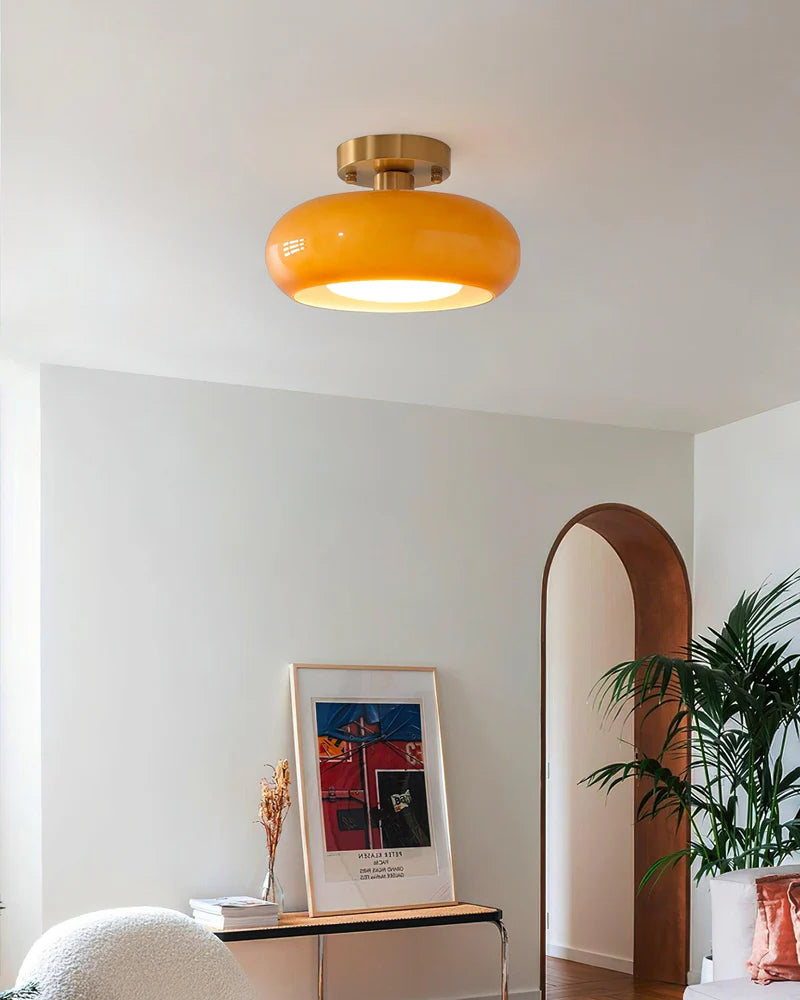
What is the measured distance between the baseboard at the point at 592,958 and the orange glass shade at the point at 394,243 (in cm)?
507

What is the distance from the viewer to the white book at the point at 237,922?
15.5ft

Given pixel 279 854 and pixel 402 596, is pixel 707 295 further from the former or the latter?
pixel 279 854

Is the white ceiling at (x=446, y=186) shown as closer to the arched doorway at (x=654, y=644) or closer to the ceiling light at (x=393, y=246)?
the ceiling light at (x=393, y=246)

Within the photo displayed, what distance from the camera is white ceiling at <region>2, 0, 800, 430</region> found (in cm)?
249

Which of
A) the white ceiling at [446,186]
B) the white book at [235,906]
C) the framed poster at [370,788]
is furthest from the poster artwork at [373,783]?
the white ceiling at [446,186]

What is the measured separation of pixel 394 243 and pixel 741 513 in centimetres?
404

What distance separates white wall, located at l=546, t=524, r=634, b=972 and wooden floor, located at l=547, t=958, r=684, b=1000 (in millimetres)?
160

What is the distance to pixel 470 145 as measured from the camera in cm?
302

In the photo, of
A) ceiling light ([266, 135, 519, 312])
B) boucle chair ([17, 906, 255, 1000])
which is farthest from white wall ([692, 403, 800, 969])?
boucle chair ([17, 906, 255, 1000])

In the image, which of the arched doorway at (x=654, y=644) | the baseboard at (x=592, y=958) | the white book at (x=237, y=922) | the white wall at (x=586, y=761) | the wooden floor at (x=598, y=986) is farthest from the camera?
the white wall at (x=586, y=761)

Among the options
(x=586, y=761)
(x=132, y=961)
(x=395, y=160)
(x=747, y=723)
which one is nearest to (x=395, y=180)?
(x=395, y=160)

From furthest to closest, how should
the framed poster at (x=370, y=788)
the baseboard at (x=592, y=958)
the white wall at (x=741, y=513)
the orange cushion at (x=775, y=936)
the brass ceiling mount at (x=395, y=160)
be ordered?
the baseboard at (x=592, y=958) → the white wall at (x=741, y=513) → the framed poster at (x=370, y=788) → the orange cushion at (x=775, y=936) → the brass ceiling mount at (x=395, y=160)

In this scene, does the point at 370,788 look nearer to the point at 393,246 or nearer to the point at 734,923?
the point at 734,923

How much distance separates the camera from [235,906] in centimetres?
478
